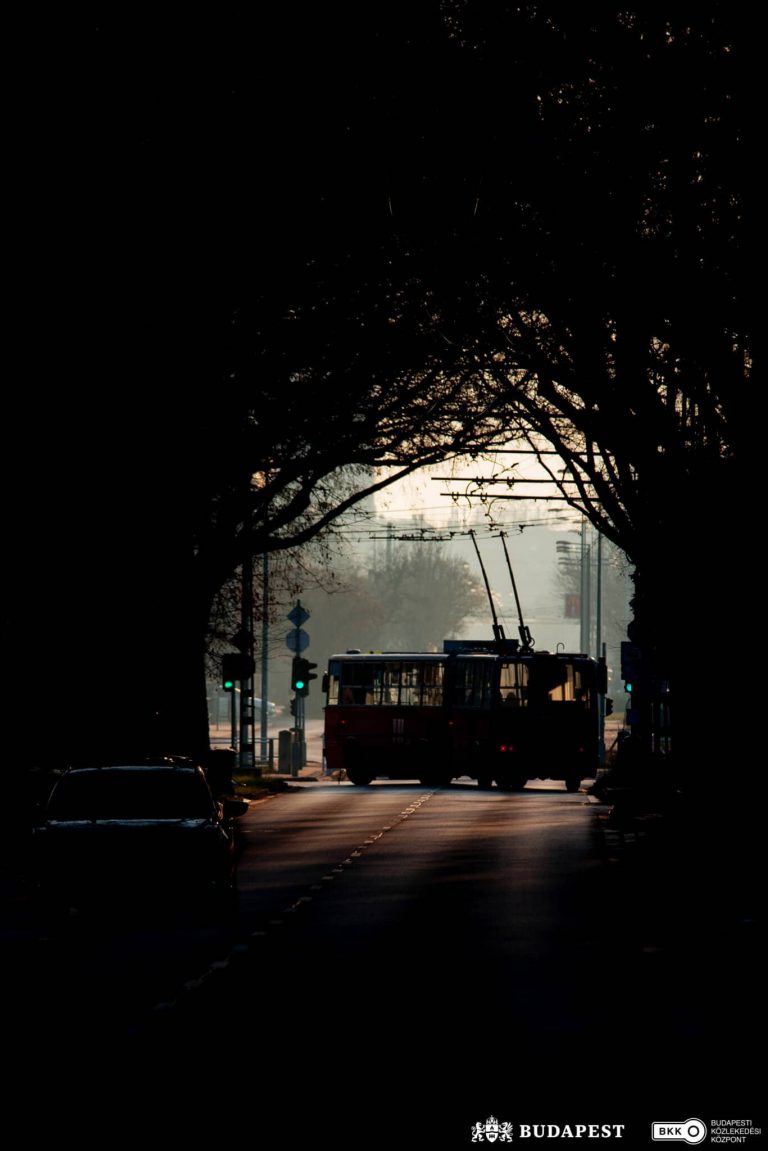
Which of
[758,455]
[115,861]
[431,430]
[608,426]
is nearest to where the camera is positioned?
[115,861]

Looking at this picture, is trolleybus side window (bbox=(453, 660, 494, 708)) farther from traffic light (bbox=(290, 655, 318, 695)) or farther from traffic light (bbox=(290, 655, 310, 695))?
traffic light (bbox=(290, 655, 310, 695))

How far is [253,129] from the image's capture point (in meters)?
28.3

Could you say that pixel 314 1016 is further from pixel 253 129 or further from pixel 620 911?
pixel 253 129

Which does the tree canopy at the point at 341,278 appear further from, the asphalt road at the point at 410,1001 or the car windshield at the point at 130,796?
the car windshield at the point at 130,796

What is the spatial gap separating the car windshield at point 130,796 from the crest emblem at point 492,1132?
10690mm

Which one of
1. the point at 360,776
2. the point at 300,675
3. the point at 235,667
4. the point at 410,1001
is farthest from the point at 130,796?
the point at 360,776

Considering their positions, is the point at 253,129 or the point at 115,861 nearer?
the point at 115,861

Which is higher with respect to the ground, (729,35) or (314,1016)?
(729,35)

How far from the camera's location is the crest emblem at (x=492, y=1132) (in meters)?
8.34

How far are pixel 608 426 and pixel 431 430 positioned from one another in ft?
38.3

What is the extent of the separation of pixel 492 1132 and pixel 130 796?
11.5 m

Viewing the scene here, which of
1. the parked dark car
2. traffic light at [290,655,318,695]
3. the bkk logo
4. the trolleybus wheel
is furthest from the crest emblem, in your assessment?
the trolleybus wheel

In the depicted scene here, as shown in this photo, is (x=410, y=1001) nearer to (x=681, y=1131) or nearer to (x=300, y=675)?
(x=681, y=1131)

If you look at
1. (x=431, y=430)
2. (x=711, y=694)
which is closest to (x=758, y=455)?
(x=711, y=694)
